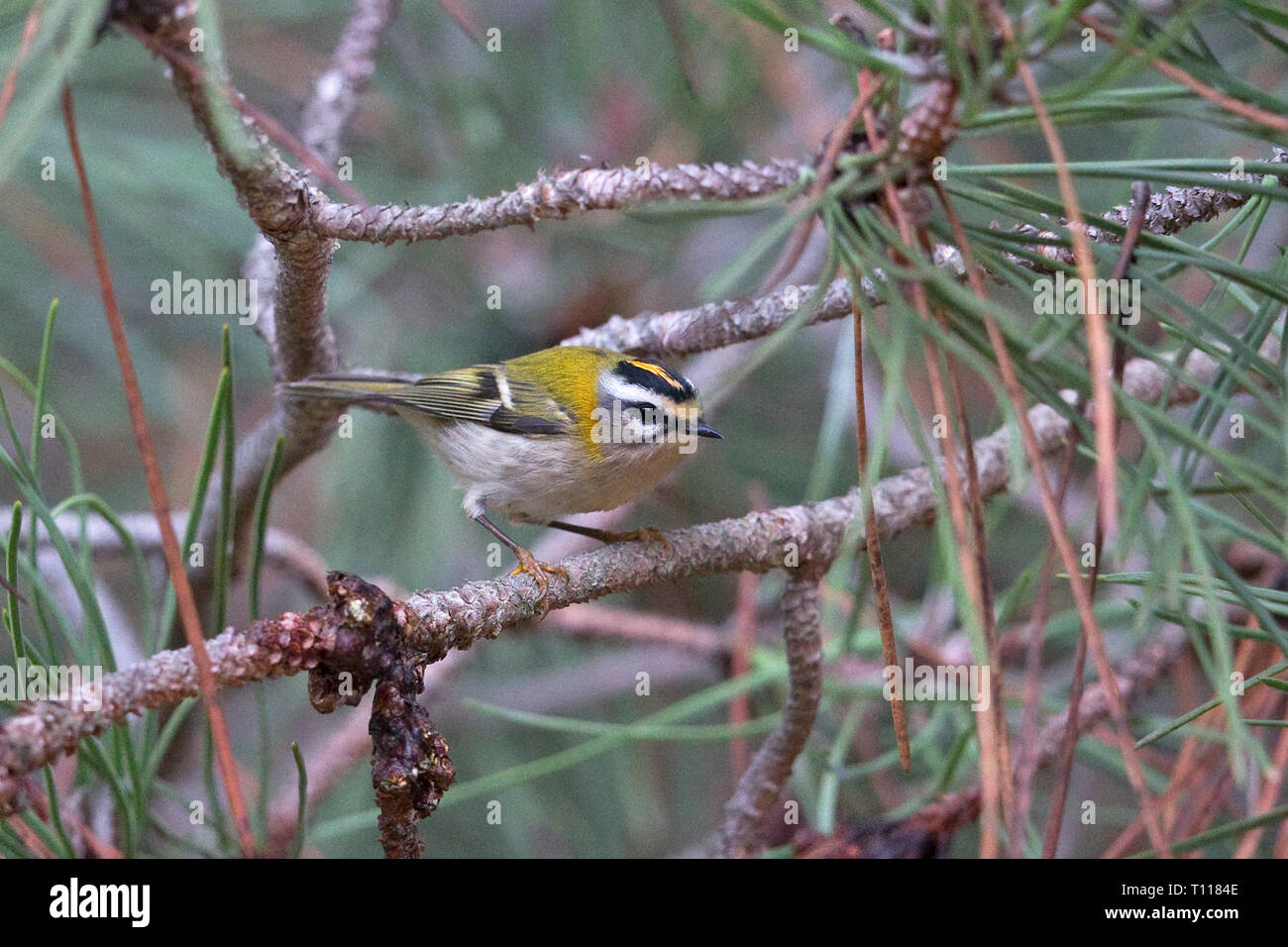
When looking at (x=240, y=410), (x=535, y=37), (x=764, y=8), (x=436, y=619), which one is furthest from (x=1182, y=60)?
(x=240, y=410)

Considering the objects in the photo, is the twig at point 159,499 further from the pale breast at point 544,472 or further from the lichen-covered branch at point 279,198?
the pale breast at point 544,472

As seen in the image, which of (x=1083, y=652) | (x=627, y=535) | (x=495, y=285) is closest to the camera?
(x=1083, y=652)

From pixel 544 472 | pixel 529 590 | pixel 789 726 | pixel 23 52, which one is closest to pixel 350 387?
pixel 544 472

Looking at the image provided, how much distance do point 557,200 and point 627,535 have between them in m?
0.85

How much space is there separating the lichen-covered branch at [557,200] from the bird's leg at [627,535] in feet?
1.63

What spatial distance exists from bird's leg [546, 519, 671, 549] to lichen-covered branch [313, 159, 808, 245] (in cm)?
50

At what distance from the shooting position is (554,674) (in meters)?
2.64

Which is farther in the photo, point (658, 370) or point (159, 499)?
point (658, 370)

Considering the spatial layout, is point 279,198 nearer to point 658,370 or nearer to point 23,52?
point 23,52

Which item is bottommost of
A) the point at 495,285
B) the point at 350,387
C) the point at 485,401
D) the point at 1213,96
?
the point at 1213,96

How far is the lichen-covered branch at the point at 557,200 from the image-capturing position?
3.23 ft

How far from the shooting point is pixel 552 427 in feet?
6.69

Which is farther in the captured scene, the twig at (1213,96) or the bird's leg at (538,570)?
the bird's leg at (538,570)

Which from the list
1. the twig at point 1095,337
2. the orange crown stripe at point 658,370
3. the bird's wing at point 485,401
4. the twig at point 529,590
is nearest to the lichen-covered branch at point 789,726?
the twig at point 529,590
